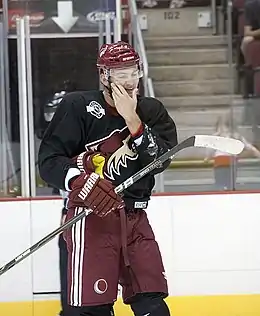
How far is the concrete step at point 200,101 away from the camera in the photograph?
379 cm

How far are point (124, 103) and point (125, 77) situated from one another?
0.30ft

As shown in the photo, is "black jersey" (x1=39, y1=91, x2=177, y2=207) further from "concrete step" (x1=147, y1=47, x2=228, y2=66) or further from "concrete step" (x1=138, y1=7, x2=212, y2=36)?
"concrete step" (x1=138, y1=7, x2=212, y2=36)

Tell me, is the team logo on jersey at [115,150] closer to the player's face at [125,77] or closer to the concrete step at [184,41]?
the player's face at [125,77]

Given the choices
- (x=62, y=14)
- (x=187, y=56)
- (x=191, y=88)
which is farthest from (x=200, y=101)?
(x=62, y=14)

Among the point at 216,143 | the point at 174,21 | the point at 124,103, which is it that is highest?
the point at 174,21

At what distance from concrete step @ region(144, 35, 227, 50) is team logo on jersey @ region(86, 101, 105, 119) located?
1.75 m

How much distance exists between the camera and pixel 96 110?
253cm

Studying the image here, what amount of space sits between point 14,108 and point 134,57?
116 cm

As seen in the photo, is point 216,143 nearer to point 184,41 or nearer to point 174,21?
point 184,41

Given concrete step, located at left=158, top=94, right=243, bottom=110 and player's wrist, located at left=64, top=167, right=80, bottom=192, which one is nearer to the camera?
player's wrist, located at left=64, top=167, right=80, bottom=192

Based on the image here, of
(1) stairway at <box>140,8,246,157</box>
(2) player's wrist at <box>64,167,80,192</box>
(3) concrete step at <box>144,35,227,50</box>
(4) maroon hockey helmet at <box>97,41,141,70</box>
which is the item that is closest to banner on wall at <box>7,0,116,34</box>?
(1) stairway at <box>140,8,246,157</box>

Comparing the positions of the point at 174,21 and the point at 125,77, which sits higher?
the point at 174,21

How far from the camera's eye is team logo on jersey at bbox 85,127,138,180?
2520mm

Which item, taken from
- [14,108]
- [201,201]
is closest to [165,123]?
[201,201]
